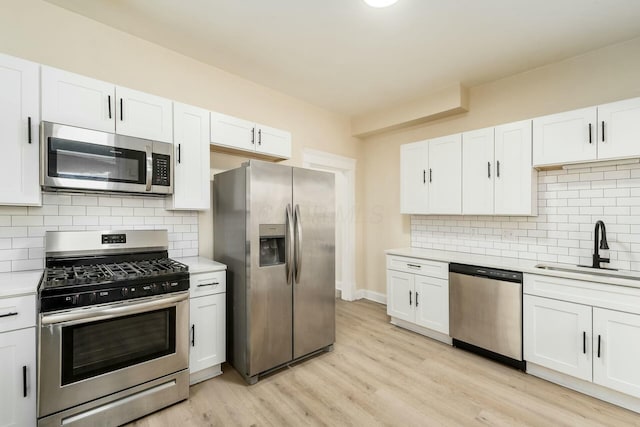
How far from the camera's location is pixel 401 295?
349 centimetres

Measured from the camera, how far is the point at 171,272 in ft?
6.73

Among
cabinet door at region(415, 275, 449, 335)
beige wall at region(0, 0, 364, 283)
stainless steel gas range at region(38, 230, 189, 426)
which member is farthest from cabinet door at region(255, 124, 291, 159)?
cabinet door at region(415, 275, 449, 335)

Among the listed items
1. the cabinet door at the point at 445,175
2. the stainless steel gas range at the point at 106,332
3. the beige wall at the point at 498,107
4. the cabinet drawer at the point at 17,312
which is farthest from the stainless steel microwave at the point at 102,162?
the beige wall at the point at 498,107

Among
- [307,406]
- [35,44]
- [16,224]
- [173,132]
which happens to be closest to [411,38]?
[173,132]

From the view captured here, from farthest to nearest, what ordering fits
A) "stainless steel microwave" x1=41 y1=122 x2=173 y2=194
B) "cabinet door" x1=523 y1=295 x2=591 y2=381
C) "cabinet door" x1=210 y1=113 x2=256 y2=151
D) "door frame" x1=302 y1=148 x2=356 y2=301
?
1. "door frame" x1=302 y1=148 x2=356 y2=301
2. "cabinet door" x1=210 y1=113 x2=256 y2=151
3. "cabinet door" x1=523 y1=295 x2=591 y2=381
4. "stainless steel microwave" x1=41 y1=122 x2=173 y2=194

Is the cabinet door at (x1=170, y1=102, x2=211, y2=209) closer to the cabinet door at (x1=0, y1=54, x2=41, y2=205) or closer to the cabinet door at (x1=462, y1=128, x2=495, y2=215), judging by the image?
the cabinet door at (x1=0, y1=54, x2=41, y2=205)

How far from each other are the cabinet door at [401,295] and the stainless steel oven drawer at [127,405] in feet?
7.86

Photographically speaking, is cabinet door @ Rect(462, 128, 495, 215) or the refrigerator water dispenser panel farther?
cabinet door @ Rect(462, 128, 495, 215)

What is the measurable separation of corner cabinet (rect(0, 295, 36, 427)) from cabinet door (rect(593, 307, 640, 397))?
3811 mm

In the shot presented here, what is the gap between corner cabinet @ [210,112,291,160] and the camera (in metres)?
2.74

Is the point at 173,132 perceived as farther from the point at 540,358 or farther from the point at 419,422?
the point at 540,358

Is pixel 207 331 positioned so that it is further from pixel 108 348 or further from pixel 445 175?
pixel 445 175

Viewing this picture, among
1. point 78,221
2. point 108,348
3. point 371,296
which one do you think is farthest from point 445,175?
point 78,221

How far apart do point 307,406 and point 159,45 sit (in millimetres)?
3370
